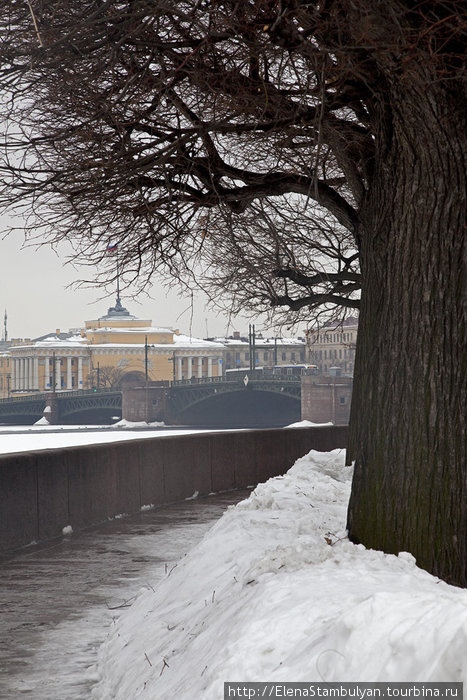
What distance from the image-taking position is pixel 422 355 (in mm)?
6105

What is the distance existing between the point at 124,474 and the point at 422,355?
9.23 m

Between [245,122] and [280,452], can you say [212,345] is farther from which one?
[245,122]

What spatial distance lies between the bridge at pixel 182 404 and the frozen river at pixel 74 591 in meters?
74.8

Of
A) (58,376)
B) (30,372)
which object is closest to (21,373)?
(30,372)

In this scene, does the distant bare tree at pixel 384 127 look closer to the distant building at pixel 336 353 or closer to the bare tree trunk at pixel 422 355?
the bare tree trunk at pixel 422 355

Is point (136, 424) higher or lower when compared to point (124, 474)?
lower

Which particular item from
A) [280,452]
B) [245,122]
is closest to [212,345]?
[280,452]

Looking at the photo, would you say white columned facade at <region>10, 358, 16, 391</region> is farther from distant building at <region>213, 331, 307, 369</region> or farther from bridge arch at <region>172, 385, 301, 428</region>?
bridge arch at <region>172, 385, 301, 428</region>

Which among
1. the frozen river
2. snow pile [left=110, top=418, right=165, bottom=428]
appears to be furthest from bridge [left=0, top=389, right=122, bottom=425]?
the frozen river

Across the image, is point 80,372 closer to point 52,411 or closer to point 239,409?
point 52,411

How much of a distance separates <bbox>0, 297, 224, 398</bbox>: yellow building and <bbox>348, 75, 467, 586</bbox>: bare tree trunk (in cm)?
11922

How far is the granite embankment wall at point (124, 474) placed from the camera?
459 inches

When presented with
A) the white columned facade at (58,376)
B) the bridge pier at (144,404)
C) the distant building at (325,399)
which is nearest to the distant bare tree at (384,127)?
the distant building at (325,399)

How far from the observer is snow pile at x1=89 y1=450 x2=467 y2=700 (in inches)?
130
